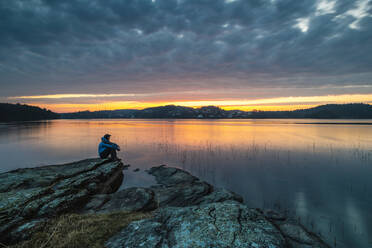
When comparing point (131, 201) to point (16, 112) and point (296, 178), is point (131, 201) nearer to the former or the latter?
point (296, 178)

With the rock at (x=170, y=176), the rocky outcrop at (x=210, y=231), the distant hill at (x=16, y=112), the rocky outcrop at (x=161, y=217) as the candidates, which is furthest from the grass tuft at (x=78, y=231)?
the distant hill at (x=16, y=112)

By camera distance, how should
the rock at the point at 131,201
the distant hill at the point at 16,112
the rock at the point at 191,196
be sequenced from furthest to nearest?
the distant hill at the point at 16,112 < the rock at the point at 191,196 < the rock at the point at 131,201

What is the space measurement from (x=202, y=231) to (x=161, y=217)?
1974 mm

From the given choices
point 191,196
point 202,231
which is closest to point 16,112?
point 191,196

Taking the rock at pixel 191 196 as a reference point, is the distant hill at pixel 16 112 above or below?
above

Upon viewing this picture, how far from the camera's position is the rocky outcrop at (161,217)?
521 cm

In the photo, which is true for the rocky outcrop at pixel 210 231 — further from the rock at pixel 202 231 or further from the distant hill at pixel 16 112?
the distant hill at pixel 16 112

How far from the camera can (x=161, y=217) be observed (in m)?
6.69

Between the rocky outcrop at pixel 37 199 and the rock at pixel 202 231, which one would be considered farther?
the rocky outcrop at pixel 37 199

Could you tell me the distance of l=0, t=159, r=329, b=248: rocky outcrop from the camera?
5211mm

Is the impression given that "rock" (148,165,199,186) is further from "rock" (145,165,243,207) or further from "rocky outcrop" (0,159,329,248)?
"rocky outcrop" (0,159,329,248)

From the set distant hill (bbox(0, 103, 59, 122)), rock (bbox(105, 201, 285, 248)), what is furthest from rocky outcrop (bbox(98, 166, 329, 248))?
distant hill (bbox(0, 103, 59, 122))

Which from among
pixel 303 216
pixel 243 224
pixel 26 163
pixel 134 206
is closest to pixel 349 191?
pixel 303 216

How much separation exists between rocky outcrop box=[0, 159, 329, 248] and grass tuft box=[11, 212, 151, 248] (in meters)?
0.42
